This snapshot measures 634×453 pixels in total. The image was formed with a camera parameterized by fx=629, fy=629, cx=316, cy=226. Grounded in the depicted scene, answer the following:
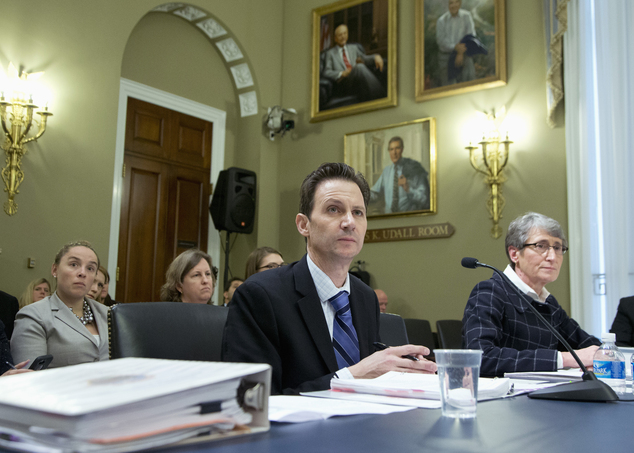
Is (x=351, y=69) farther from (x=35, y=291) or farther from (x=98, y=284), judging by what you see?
(x=35, y=291)

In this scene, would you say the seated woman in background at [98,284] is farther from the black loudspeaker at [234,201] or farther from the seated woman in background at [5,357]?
the black loudspeaker at [234,201]

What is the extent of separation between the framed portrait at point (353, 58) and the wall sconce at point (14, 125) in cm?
322

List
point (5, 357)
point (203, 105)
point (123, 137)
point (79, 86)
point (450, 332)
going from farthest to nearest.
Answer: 1. point (203, 105)
2. point (123, 137)
3. point (79, 86)
4. point (450, 332)
5. point (5, 357)

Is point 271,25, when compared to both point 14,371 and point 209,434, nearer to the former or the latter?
point 14,371

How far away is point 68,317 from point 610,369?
2566 mm

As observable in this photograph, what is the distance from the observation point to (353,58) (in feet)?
23.2

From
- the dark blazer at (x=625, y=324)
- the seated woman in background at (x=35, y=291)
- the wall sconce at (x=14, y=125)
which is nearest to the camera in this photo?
the dark blazer at (x=625, y=324)

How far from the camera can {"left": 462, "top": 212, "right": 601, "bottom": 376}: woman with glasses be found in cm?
211

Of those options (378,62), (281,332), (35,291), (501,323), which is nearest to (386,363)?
(281,332)

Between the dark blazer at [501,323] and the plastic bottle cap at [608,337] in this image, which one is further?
the dark blazer at [501,323]

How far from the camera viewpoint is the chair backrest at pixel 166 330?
1.65m

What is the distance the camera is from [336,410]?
983 millimetres

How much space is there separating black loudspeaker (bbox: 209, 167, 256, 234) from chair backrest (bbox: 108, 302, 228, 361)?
4.87 m

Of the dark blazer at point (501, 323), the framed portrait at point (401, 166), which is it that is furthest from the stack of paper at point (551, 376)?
the framed portrait at point (401, 166)
